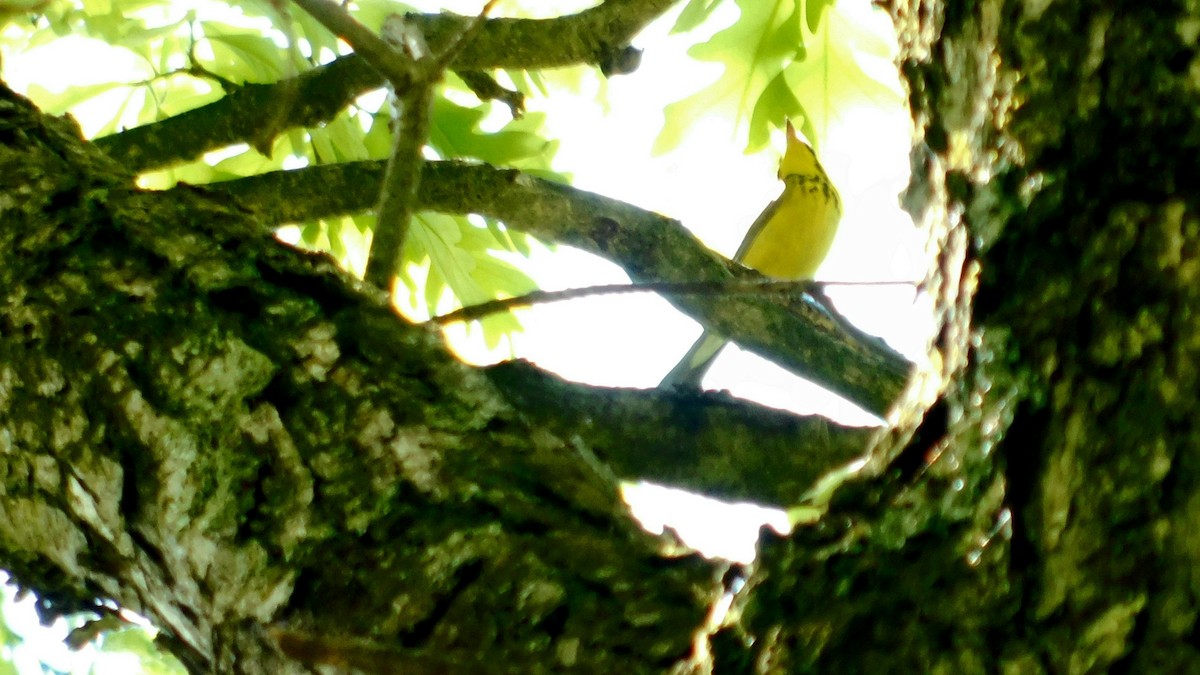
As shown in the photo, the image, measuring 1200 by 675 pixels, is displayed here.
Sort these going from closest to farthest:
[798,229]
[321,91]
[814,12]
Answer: [321,91] → [814,12] → [798,229]

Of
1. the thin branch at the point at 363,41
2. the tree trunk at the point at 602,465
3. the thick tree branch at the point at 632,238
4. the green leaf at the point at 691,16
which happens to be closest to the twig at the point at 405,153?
the thin branch at the point at 363,41

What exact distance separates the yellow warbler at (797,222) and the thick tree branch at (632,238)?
7.65ft

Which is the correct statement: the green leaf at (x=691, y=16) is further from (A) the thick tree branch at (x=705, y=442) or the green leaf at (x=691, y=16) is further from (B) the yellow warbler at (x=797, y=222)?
(B) the yellow warbler at (x=797, y=222)

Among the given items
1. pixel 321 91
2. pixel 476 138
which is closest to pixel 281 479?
pixel 321 91

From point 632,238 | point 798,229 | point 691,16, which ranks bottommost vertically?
point 632,238

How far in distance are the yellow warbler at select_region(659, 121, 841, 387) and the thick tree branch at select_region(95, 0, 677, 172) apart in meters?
2.35

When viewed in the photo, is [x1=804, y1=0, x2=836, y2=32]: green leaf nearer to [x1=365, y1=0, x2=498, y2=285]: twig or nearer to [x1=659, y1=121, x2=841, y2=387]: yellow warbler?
[x1=365, y1=0, x2=498, y2=285]: twig

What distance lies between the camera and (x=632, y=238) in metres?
1.66

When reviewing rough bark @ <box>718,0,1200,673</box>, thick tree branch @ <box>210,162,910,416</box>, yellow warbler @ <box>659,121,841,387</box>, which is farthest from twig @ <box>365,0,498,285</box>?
yellow warbler @ <box>659,121,841,387</box>

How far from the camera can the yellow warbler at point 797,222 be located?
4086 millimetres

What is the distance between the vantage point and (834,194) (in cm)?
407

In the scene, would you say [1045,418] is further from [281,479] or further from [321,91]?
[321,91]

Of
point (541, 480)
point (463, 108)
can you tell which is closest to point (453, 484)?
point (541, 480)

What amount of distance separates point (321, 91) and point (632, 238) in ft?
1.97
